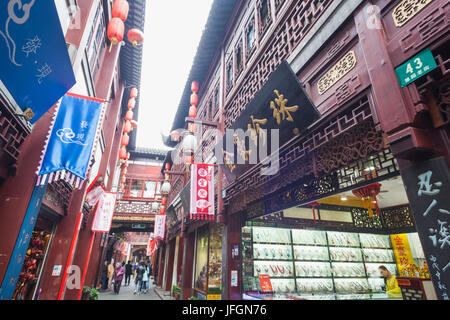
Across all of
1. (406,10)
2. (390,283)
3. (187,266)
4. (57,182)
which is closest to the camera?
(406,10)

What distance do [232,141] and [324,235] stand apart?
4866mm

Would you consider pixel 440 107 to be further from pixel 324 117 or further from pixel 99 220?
pixel 99 220

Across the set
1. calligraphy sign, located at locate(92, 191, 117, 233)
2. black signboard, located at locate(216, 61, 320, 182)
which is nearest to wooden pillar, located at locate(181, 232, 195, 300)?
calligraphy sign, located at locate(92, 191, 117, 233)

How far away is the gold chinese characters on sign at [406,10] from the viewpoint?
8.05 ft

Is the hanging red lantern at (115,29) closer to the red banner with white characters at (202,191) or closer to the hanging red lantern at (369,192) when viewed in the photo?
the red banner with white characters at (202,191)

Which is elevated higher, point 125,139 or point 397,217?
point 125,139

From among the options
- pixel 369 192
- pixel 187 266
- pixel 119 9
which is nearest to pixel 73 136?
pixel 119 9

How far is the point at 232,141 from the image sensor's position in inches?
235

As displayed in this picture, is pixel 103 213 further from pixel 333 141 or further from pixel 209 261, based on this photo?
pixel 333 141

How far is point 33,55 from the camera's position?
103 inches

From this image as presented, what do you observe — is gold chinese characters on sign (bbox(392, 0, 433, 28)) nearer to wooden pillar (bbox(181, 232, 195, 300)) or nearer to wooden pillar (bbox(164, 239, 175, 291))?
wooden pillar (bbox(181, 232, 195, 300))

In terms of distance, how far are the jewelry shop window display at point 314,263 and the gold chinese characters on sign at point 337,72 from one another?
4.92 m

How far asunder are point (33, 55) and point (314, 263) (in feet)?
27.2

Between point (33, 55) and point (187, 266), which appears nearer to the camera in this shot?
point (33, 55)
